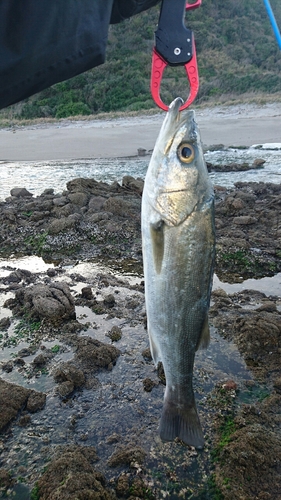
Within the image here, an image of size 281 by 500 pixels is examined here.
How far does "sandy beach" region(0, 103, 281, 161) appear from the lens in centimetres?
2370

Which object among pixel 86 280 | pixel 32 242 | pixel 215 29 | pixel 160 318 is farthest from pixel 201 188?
pixel 215 29

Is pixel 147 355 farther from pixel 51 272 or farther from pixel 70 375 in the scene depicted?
pixel 51 272

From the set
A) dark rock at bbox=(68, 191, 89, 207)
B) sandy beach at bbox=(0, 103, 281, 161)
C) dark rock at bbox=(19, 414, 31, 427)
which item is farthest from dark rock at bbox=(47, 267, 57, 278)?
sandy beach at bbox=(0, 103, 281, 161)

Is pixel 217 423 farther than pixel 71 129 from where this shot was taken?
No

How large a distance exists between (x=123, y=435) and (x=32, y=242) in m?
6.41

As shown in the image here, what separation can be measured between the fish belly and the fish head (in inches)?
2.4

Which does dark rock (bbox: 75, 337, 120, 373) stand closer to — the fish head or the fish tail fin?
the fish tail fin

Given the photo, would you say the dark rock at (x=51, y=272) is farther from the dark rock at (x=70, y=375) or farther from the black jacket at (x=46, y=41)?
the black jacket at (x=46, y=41)

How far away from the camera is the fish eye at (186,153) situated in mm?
2635

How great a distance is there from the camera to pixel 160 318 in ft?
9.37

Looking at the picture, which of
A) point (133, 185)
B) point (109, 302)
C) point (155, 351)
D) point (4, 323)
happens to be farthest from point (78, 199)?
point (155, 351)

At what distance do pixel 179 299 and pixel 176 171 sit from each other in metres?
0.74

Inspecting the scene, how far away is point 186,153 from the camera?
2.64 meters

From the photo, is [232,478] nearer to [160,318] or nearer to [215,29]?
[160,318]
